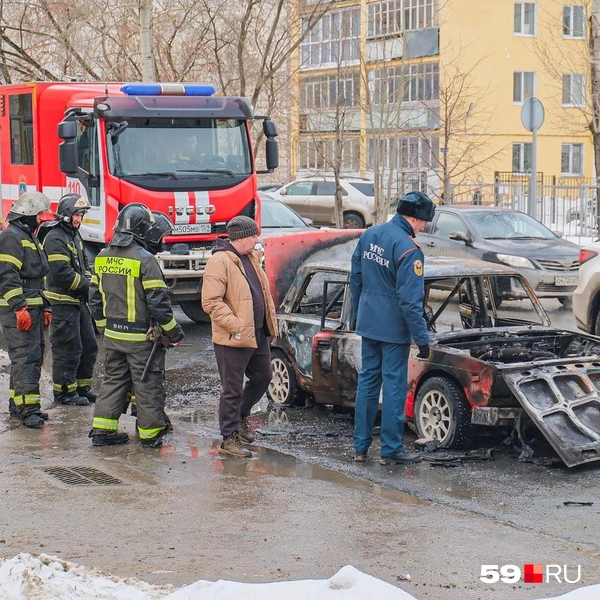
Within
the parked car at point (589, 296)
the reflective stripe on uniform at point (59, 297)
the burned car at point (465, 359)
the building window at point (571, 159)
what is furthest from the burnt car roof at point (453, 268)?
the building window at point (571, 159)

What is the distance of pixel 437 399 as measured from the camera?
787cm

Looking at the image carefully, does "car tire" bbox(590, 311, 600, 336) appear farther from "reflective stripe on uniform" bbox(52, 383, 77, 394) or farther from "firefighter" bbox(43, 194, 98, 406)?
"reflective stripe on uniform" bbox(52, 383, 77, 394)

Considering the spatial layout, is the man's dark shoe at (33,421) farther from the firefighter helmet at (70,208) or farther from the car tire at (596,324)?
the car tire at (596,324)

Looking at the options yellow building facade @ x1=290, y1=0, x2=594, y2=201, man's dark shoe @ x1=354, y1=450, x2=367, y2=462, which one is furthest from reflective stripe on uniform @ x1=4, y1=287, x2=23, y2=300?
yellow building facade @ x1=290, y1=0, x2=594, y2=201

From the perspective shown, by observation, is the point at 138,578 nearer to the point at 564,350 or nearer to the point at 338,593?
the point at 338,593

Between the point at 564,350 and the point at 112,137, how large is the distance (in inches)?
273

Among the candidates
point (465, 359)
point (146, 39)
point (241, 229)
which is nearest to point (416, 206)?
point (465, 359)

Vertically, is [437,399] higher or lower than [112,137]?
lower

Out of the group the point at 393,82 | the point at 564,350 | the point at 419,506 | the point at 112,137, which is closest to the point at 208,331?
the point at 112,137

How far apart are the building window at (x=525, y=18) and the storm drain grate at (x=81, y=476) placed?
1688 inches

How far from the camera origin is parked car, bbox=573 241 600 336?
1162cm

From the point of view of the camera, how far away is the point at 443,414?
781 centimetres

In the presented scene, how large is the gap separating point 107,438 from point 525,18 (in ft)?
140

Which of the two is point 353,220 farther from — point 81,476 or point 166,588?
point 166,588
